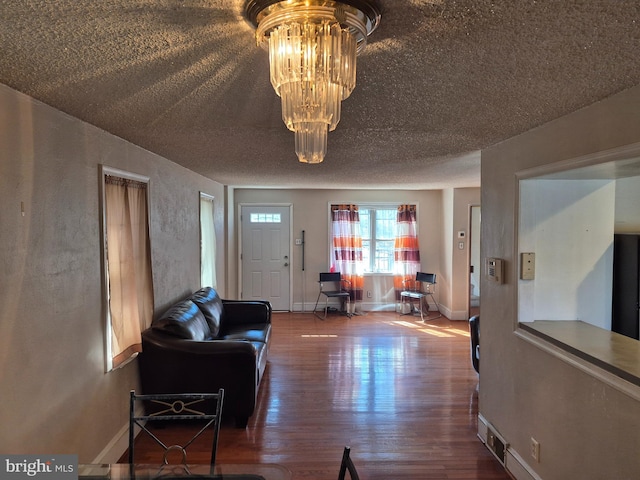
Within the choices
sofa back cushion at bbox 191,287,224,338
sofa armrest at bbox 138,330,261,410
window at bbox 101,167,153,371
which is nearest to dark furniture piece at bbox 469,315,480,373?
sofa armrest at bbox 138,330,261,410

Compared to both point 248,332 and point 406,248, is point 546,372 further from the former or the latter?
point 406,248

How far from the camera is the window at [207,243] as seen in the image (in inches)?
190

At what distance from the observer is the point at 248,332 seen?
4.18 m

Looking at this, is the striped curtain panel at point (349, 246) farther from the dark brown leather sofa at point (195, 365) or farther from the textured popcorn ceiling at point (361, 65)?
the textured popcorn ceiling at point (361, 65)

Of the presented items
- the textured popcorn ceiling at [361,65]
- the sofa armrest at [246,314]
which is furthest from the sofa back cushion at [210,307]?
the textured popcorn ceiling at [361,65]

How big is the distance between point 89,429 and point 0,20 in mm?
2172

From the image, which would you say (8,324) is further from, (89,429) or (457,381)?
(457,381)

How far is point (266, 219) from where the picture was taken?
23.2ft

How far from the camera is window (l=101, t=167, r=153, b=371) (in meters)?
2.52

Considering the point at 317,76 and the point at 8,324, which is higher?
the point at 317,76

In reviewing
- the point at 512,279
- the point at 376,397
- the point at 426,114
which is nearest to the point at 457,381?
the point at 376,397

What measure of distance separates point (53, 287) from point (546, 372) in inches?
106

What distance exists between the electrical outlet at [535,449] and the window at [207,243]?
12.1 feet

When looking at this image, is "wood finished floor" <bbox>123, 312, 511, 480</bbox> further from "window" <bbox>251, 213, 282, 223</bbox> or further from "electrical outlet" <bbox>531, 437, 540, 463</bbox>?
"window" <bbox>251, 213, 282, 223</bbox>
